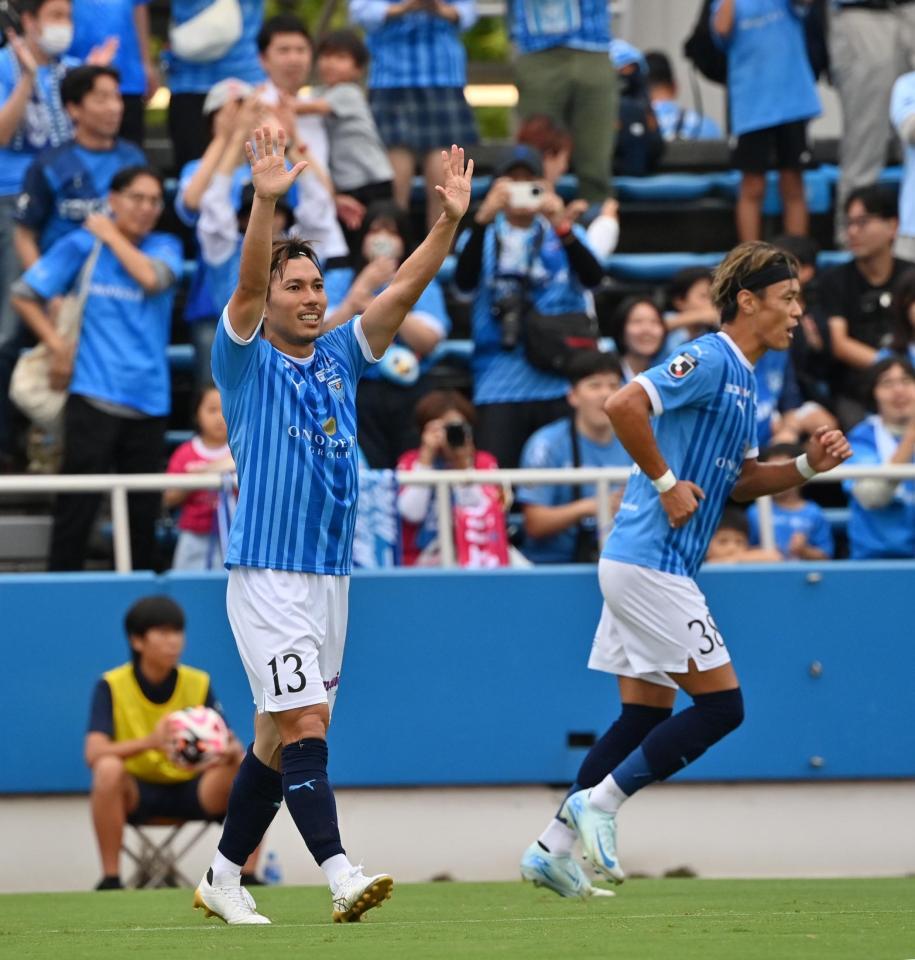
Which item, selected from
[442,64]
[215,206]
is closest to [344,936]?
[215,206]

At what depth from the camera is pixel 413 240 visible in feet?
42.5

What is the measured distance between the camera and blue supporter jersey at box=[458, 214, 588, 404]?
36.7 feet

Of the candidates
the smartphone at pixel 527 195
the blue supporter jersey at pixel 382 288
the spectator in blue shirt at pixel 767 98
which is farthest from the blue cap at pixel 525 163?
the spectator in blue shirt at pixel 767 98

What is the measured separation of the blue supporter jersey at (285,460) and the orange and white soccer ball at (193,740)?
3.30m

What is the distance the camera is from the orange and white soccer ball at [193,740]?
9.55 meters

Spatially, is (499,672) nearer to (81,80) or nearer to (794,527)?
(794,527)

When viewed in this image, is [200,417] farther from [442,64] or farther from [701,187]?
[701,187]

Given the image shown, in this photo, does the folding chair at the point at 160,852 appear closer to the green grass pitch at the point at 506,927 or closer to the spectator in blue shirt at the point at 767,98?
the green grass pitch at the point at 506,927

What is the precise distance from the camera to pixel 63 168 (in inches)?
446

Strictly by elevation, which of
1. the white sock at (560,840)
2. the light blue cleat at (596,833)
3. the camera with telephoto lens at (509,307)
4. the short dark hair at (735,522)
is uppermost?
the camera with telephoto lens at (509,307)

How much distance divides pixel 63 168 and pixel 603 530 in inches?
147

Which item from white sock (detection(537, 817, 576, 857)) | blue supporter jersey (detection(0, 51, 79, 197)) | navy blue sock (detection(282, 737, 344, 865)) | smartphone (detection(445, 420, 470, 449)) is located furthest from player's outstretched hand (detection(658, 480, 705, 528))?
blue supporter jersey (detection(0, 51, 79, 197))

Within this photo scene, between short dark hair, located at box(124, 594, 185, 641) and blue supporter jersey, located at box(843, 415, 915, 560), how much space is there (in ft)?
11.7

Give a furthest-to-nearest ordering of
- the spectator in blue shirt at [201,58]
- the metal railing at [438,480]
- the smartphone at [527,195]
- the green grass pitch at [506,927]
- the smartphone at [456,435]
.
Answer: the spectator in blue shirt at [201,58], the smartphone at [527,195], the smartphone at [456,435], the metal railing at [438,480], the green grass pitch at [506,927]
